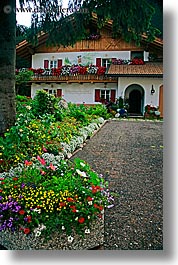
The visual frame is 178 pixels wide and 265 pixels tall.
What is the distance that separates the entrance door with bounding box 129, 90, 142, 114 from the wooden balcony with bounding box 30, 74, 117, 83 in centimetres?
14

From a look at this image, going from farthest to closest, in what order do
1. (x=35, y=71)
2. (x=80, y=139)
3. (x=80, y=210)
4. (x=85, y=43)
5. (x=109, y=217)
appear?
(x=80, y=139) → (x=85, y=43) → (x=35, y=71) → (x=109, y=217) → (x=80, y=210)

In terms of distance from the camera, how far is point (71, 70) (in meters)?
1.74

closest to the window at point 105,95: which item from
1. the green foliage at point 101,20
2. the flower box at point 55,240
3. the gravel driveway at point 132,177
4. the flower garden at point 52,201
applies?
the gravel driveway at point 132,177

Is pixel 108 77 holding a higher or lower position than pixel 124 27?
lower

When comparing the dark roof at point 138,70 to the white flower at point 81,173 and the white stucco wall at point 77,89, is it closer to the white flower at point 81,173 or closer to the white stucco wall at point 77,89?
the white stucco wall at point 77,89

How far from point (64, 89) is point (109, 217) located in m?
0.78

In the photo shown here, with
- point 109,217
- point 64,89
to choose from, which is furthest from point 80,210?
point 64,89

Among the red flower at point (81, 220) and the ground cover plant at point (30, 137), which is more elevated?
the ground cover plant at point (30, 137)

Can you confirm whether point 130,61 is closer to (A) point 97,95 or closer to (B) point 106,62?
(B) point 106,62

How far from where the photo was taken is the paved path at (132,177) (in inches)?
52.2

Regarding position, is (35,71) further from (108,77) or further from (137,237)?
(137,237)

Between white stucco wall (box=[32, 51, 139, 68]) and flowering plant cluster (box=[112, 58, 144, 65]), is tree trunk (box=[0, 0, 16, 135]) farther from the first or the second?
flowering plant cluster (box=[112, 58, 144, 65])

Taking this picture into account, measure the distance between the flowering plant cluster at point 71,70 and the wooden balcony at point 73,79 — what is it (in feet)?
0.06

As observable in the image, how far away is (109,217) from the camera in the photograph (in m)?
1.44
